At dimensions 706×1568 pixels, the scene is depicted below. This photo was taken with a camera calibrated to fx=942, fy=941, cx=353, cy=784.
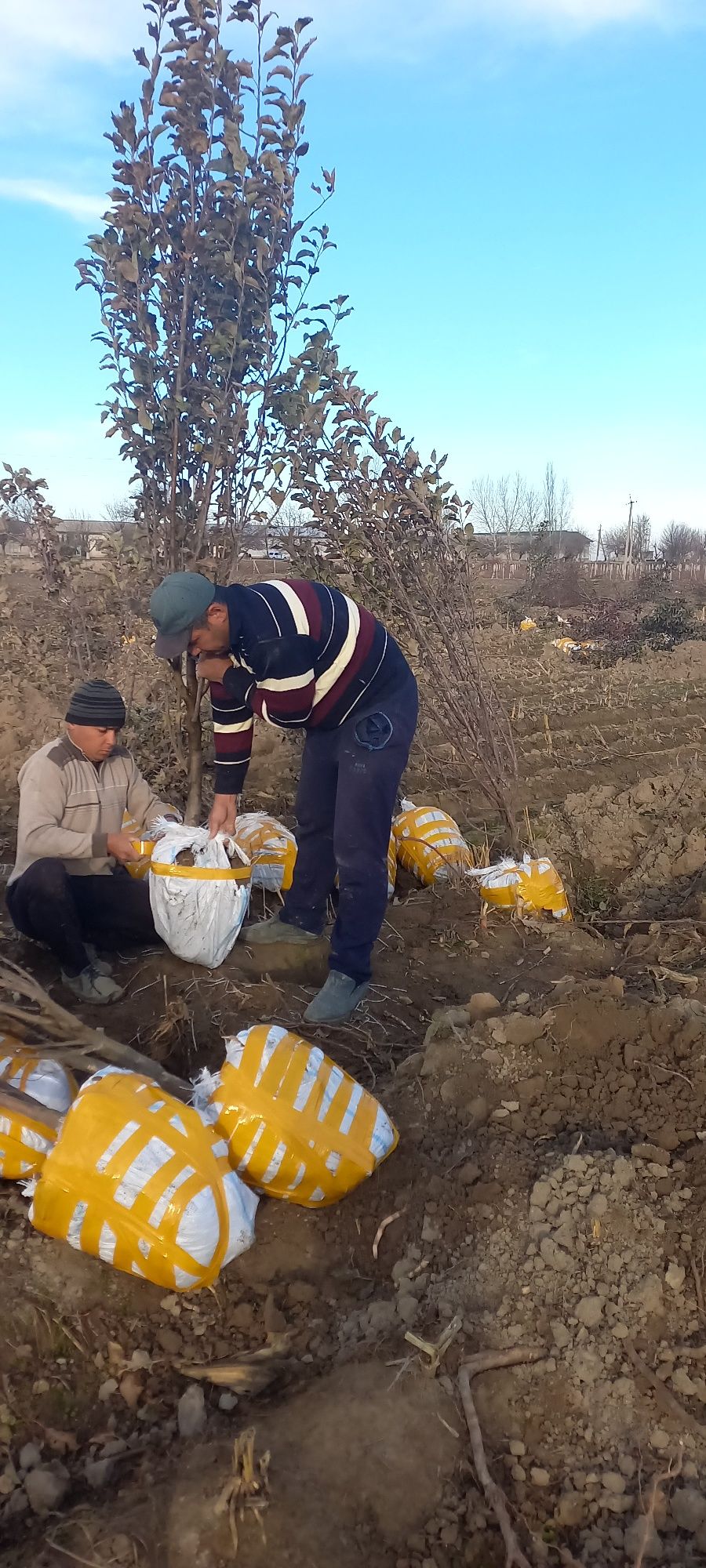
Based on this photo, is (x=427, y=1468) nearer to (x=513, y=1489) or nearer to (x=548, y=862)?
(x=513, y=1489)

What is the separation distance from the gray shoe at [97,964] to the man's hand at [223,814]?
25.2 inches

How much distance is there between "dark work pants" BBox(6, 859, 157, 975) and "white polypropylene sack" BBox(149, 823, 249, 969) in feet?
0.88

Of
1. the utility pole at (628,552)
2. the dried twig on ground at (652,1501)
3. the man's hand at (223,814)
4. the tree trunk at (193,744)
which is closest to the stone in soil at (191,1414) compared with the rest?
the dried twig on ground at (652,1501)

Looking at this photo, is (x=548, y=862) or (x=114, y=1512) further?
(x=548, y=862)

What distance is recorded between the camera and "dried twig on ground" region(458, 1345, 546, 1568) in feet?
4.99

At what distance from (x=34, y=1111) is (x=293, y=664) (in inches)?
61.4

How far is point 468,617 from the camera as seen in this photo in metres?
4.99

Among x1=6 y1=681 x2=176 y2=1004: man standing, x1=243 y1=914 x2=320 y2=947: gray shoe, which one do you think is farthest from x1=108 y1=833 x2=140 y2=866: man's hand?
x1=243 y1=914 x2=320 y2=947: gray shoe

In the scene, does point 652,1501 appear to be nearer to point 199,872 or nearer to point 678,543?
point 199,872

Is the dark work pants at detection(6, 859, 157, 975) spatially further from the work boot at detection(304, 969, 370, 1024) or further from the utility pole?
the utility pole

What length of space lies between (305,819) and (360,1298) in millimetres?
1878

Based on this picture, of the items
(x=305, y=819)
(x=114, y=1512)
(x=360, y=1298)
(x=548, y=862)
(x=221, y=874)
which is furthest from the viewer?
(x=548, y=862)

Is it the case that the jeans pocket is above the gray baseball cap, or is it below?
below

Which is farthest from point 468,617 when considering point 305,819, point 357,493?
point 305,819
